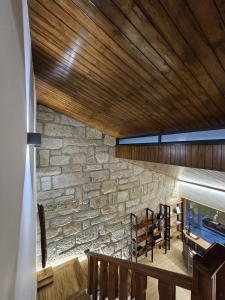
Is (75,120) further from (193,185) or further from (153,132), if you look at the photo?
(193,185)

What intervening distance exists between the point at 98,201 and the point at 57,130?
148cm

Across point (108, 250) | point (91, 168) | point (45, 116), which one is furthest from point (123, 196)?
point (45, 116)

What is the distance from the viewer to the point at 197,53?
119cm

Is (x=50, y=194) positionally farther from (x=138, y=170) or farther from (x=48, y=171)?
(x=138, y=170)

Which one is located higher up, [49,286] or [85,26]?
[85,26]

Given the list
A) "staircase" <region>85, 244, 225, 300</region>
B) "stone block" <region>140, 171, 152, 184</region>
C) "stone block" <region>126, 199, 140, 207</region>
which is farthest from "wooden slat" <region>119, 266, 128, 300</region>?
"stone block" <region>140, 171, 152, 184</region>

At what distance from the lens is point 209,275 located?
80cm

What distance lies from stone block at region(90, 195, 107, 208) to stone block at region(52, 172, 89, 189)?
41 cm

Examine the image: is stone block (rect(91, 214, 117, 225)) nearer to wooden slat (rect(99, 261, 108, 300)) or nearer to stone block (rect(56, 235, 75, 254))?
stone block (rect(56, 235, 75, 254))

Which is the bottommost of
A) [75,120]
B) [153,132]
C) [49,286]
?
[49,286]

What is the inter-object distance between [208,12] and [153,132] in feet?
5.63

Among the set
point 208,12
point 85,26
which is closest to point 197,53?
point 208,12

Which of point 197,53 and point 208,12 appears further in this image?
point 197,53

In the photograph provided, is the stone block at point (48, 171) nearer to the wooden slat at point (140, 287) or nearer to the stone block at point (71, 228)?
the stone block at point (71, 228)
